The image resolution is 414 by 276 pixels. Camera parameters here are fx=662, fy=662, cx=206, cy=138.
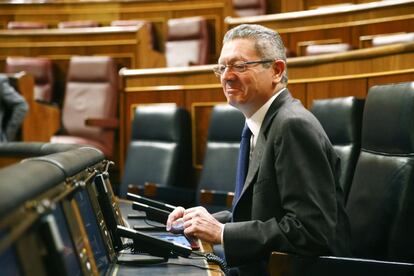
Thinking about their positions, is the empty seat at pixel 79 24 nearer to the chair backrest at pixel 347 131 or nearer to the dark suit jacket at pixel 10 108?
the dark suit jacket at pixel 10 108

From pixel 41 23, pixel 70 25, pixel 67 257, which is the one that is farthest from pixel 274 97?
pixel 41 23

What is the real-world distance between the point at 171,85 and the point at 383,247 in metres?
0.87

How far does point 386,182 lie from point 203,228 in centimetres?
19

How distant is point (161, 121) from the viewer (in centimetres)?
131

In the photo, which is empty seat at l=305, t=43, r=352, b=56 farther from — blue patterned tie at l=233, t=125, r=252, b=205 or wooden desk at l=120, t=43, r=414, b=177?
blue patterned tie at l=233, t=125, r=252, b=205

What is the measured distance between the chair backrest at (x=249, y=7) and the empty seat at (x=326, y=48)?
0.52 meters

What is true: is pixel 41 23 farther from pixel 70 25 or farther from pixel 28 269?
pixel 28 269

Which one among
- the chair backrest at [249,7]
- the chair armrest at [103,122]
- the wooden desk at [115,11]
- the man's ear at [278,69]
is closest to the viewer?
the man's ear at [278,69]

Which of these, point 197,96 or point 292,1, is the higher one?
point 292,1

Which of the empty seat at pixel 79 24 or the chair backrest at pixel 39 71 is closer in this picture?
the chair backrest at pixel 39 71

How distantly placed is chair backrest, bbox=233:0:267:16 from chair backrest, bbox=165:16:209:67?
12cm

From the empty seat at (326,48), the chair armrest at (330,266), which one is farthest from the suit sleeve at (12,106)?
the chair armrest at (330,266)

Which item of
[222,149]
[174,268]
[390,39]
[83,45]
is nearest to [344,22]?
[390,39]

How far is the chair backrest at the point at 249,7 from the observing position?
1.84 meters
